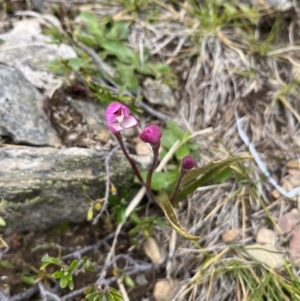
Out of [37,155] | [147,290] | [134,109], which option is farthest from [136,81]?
[147,290]

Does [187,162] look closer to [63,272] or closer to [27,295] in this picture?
[63,272]

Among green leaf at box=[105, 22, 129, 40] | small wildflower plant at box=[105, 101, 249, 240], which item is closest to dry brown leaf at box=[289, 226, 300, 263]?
small wildflower plant at box=[105, 101, 249, 240]

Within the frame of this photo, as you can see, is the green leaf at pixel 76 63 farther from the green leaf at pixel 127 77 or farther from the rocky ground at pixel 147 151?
the green leaf at pixel 127 77

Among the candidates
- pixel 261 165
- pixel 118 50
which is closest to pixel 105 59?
pixel 118 50

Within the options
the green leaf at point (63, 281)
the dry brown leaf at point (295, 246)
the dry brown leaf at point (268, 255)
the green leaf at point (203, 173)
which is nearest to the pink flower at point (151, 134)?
the green leaf at point (203, 173)

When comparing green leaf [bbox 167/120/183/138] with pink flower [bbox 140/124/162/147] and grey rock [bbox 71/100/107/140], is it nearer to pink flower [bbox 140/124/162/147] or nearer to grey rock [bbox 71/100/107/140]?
grey rock [bbox 71/100/107/140]

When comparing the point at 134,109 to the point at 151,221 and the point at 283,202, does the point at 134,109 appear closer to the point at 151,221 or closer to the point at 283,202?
the point at 151,221
